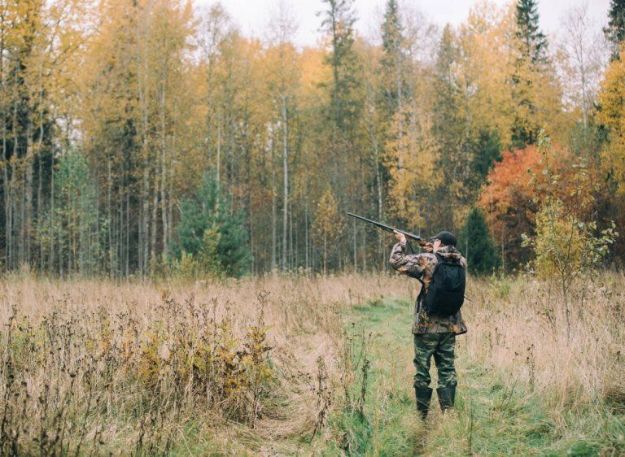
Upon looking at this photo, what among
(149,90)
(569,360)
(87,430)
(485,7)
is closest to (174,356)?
(87,430)

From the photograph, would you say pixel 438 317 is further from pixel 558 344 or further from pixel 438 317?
pixel 558 344

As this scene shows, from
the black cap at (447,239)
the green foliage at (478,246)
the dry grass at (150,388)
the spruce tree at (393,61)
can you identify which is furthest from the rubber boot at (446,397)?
the spruce tree at (393,61)

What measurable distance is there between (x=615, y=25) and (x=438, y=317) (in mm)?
28985

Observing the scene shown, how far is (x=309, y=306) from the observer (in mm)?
8992

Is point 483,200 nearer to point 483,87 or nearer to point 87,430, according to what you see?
point 483,87

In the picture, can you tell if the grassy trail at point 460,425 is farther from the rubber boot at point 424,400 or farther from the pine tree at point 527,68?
the pine tree at point 527,68

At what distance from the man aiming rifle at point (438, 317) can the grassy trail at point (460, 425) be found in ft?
0.78

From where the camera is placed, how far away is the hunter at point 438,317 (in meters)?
5.02

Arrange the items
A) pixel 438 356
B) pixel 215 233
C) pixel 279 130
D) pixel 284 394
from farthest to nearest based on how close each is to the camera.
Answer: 1. pixel 279 130
2. pixel 215 233
3. pixel 284 394
4. pixel 438 356

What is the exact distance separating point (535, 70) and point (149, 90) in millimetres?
19634

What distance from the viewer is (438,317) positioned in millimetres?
5090

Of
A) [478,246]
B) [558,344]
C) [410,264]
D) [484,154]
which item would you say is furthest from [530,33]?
[410,264]

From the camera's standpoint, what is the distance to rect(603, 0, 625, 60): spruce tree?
26281 millimetres

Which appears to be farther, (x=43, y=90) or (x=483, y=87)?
(x=483, y=87)
